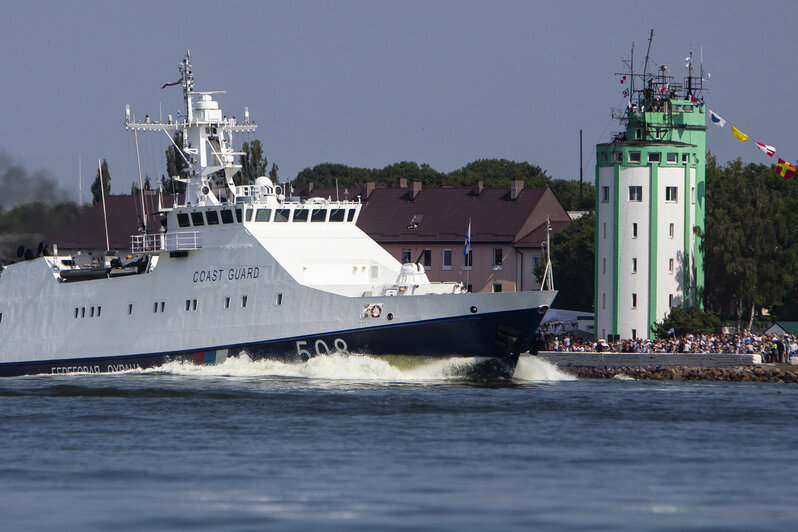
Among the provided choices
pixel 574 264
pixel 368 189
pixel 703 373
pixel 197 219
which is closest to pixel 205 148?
pixel 197 219

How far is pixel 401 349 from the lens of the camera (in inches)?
1422

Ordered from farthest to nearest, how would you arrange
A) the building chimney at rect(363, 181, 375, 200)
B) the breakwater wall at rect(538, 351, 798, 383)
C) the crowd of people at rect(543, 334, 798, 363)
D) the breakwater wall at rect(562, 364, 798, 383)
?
the building chimney at rect(363, 181, 375, 200) < the crowd of people at rect(543, 334, 798, 363) < the breakwater wall at rect(538, 351, 798, 383) < the breakwater wall at rect(562, 364, 798, 383)

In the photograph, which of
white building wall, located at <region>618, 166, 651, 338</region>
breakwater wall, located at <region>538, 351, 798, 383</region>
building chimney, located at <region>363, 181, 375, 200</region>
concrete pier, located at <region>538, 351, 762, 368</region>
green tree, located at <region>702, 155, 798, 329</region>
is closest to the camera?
breakwater wall, located at <region>538, 351, 798, 383</region>

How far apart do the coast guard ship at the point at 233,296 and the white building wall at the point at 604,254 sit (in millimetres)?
16949

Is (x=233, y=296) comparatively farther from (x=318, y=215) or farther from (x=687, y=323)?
(x=687, y=323)

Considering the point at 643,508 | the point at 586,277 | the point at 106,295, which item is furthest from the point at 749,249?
the point at 643,508

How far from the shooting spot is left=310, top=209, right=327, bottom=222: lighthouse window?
1570 inches

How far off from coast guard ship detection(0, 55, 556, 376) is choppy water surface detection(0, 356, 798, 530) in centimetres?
97

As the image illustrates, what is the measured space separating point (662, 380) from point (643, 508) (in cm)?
2547

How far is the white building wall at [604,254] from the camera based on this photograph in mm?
54125

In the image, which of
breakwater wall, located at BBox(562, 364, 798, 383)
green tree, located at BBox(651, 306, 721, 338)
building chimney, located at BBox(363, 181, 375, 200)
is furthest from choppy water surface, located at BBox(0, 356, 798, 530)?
building chimney, located at BBox(363, 181, 375, 200)

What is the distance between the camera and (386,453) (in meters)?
24.7

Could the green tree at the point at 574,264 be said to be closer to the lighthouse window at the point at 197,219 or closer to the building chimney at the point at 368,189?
the building chimney at the point at 368,189

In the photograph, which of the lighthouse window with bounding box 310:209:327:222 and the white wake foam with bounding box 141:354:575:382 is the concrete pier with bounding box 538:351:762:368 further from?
the lighthouse window with bounding box 310:209:327:222
